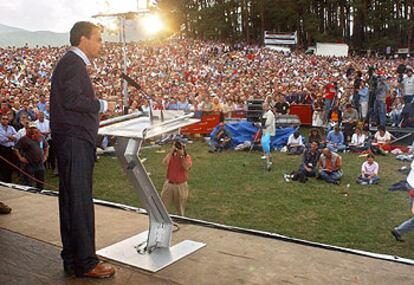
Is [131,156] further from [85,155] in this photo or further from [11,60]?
[11,60]

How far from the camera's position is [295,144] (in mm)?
12391

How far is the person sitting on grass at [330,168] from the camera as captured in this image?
9.23 metres

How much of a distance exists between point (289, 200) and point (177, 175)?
2499mm

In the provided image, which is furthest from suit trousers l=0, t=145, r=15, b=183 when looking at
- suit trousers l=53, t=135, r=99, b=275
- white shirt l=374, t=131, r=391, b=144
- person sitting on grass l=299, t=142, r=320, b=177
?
white shirt l=374, t=131, r=391, b=144

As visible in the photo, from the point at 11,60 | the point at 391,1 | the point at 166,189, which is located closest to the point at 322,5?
the point at 391,1

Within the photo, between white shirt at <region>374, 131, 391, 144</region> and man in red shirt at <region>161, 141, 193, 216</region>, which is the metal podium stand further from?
white shirt at <region>374, 131, 391, 144</region>

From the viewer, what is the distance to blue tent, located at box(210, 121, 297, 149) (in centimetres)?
1322

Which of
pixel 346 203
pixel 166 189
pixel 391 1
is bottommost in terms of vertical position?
pixel 346 203

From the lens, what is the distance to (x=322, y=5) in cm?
4828

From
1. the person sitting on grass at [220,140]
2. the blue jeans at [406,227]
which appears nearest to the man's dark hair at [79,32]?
the blue jeans at [406,227]

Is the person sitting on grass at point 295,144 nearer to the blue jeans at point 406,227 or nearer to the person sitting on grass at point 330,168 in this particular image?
the person sitting on grass at point 330,168

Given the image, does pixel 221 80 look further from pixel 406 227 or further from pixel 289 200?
pixel 406 227

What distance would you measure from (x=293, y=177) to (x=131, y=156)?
657 cm

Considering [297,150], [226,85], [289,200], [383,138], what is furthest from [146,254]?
[226,85]
